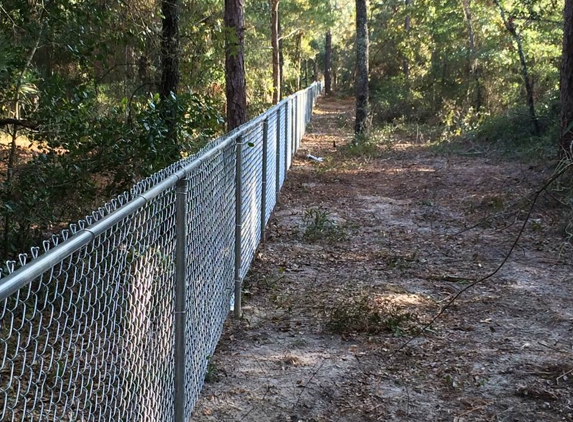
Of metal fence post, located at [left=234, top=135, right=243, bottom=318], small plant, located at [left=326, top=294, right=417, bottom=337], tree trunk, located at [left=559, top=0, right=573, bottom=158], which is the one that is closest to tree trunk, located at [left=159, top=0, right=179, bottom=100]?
metal fence post, located at [left=234, top=135, right=243, bottom=318]

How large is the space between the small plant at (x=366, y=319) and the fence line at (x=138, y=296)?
1.05 m

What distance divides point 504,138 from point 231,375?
13957 millimetres

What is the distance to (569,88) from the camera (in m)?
10.5

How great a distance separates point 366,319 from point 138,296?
319cm

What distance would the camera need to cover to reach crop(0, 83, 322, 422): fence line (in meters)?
2.00

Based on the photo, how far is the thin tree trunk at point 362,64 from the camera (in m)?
20.1

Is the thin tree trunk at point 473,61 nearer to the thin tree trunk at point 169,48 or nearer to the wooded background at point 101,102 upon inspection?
the wooded background at point 101,102

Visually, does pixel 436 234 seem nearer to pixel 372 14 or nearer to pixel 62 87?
pixel 62 87

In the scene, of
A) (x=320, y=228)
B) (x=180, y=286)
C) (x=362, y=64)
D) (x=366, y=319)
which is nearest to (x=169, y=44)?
(x=320, y=228)

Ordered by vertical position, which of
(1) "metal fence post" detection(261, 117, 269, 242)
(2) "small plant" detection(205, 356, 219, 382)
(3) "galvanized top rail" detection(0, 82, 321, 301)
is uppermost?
(3) "galvanized top rail" detection(0, 82, 321, 301)

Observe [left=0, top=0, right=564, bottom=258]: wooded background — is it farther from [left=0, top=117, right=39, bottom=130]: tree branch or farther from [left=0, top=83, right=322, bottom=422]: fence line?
[left=0, top=83, right=322, bottom=422]: fence line

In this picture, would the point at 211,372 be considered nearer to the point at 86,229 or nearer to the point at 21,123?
the point at 86,229

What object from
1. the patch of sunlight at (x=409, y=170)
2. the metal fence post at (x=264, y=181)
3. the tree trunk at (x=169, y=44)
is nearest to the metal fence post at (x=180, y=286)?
the metal fence post at (x=264, y=181)

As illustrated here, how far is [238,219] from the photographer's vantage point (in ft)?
18.3
